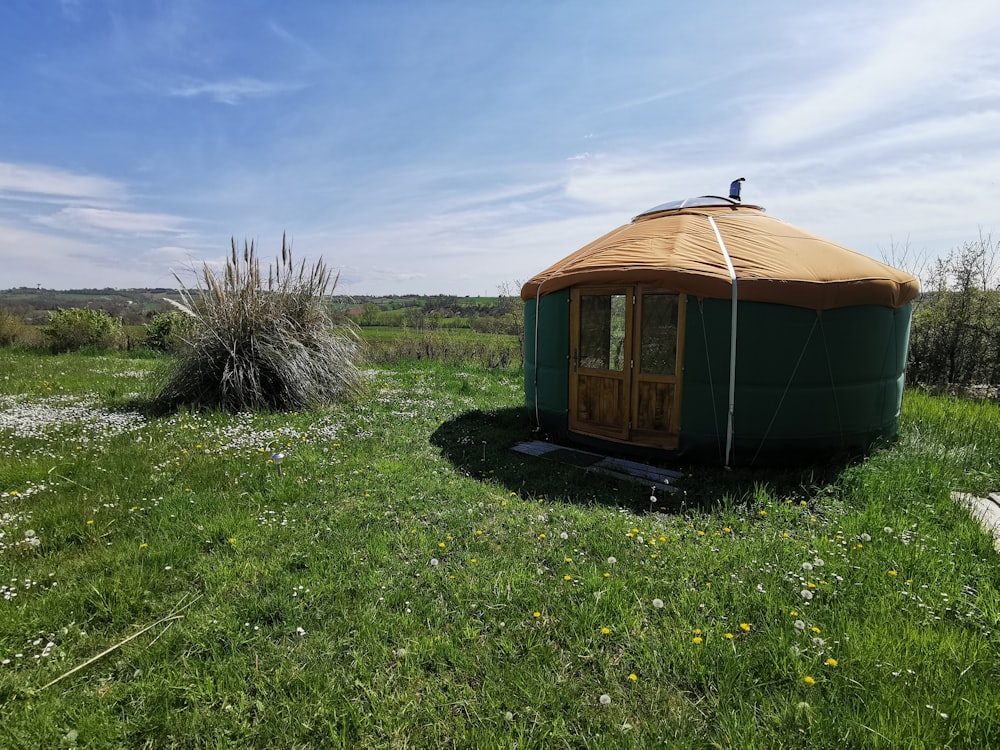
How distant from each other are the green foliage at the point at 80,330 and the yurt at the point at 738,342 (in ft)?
40.8

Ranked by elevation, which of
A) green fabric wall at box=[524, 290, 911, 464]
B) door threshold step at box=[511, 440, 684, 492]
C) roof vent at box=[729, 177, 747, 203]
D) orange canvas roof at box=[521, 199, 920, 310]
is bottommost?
door threshold step at box=[511, 440, 684, 492]

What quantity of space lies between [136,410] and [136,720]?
5.14m

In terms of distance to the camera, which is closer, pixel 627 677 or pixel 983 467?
pixel 627 677

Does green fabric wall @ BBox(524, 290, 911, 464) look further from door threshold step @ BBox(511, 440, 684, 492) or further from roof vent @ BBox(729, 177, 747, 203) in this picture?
roof vent @ BBox(729, 177, 747, 203)

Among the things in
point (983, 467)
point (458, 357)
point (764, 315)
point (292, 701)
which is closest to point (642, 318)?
point (764, 315)

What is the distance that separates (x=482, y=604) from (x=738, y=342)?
3.17 metres

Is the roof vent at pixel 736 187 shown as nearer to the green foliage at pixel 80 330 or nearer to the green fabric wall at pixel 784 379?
the green fabric wall at pixel 784 379

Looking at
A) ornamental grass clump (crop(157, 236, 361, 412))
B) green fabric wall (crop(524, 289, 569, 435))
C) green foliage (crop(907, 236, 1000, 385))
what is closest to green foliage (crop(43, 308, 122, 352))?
ornamental grass clump (crop(157, 236, 361, 412))

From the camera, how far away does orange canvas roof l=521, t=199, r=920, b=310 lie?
419 centimetres

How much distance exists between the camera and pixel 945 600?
237cm

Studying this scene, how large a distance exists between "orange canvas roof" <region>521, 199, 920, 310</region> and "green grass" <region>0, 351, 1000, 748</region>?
58.7 inches

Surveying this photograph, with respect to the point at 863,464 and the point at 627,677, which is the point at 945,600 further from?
the point at 863,464

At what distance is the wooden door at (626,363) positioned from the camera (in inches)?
182

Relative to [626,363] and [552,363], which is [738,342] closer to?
[626,363]
